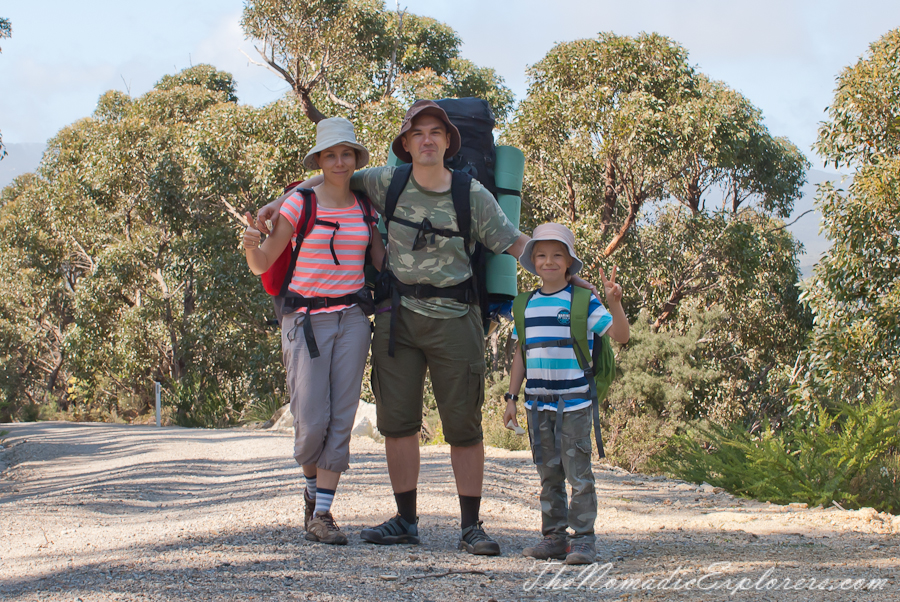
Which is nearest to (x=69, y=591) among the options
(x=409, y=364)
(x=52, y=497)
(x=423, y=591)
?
(x=423, y=591)

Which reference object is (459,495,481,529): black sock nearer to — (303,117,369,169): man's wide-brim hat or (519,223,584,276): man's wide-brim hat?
(519,223,584,276): man's wide-brim hat

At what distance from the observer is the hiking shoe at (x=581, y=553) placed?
3324 millimetres

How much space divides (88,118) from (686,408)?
21.1 meters

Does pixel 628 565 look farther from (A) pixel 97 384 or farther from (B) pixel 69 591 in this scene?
(A) pixel 97 384

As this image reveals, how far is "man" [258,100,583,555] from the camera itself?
3.47m

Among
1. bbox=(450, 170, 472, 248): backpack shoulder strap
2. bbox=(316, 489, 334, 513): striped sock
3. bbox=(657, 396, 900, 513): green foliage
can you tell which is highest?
bbox=(450, 170, 472, 248): backpack shoulder strap

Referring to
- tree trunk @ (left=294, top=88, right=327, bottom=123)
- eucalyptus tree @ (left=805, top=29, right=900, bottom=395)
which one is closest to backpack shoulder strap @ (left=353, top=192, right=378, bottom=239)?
eucalyptus tree @ (left=805, top=29, right=900, bottom=395)

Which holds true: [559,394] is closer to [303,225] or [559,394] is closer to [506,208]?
[506,208]

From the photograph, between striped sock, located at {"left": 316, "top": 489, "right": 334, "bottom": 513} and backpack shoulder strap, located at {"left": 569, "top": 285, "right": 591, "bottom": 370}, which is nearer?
backpack shoulder strap, located at {"left": 569, "top": 285, "right": 591, "bottom": 370}

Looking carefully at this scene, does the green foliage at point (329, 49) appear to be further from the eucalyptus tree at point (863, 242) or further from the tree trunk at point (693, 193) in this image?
the eucalyptus tree at point (863, 242)

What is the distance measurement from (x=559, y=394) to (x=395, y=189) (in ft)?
3.87

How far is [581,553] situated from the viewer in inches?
132

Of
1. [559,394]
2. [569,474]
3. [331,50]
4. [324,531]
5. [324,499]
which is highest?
[331,50]

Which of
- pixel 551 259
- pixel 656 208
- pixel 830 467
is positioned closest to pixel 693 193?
pixel 656 208
